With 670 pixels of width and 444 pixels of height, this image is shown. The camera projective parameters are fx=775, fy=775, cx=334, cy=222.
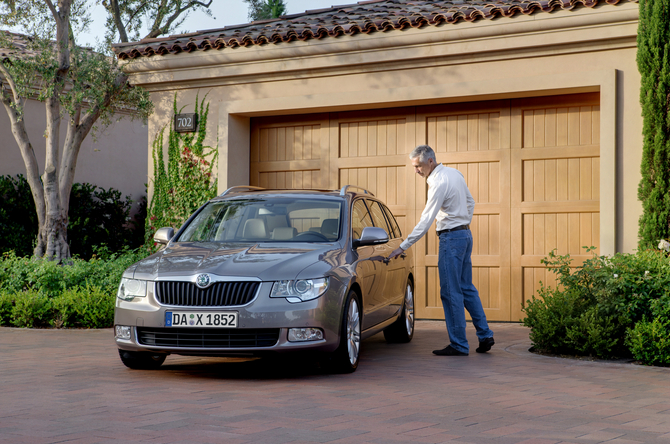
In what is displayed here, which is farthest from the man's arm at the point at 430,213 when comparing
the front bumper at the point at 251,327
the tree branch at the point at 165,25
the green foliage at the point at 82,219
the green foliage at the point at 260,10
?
the green foliage at the point at 260,10

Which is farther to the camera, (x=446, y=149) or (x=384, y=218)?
(x=446, y=149)

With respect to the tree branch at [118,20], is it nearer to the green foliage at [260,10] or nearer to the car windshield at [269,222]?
the car windshield at [269,222]

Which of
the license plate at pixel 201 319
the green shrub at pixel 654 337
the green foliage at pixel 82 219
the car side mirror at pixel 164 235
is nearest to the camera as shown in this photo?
the license plate at pixel 201 319

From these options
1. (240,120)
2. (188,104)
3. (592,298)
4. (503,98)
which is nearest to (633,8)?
(503,98)

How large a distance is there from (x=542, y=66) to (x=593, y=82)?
72 cm

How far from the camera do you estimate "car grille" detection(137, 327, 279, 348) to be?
5.99m

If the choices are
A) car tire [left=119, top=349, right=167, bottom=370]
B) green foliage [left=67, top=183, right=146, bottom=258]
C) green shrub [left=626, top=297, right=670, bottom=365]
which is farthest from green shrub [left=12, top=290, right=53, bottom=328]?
green shrub [left=626, top=297, right=670, bottom=365]

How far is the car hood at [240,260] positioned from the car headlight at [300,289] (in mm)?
62

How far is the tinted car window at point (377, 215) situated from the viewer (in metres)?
8.27

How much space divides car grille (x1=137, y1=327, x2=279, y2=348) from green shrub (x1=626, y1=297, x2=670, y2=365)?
3.45 m

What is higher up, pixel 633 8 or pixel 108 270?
pixel 633 8

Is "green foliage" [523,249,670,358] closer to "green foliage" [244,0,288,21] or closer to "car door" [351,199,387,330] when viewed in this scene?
"car door" [351,199,387,330]

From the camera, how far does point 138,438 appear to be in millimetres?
4188

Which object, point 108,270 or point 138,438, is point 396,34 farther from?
point 138,438
